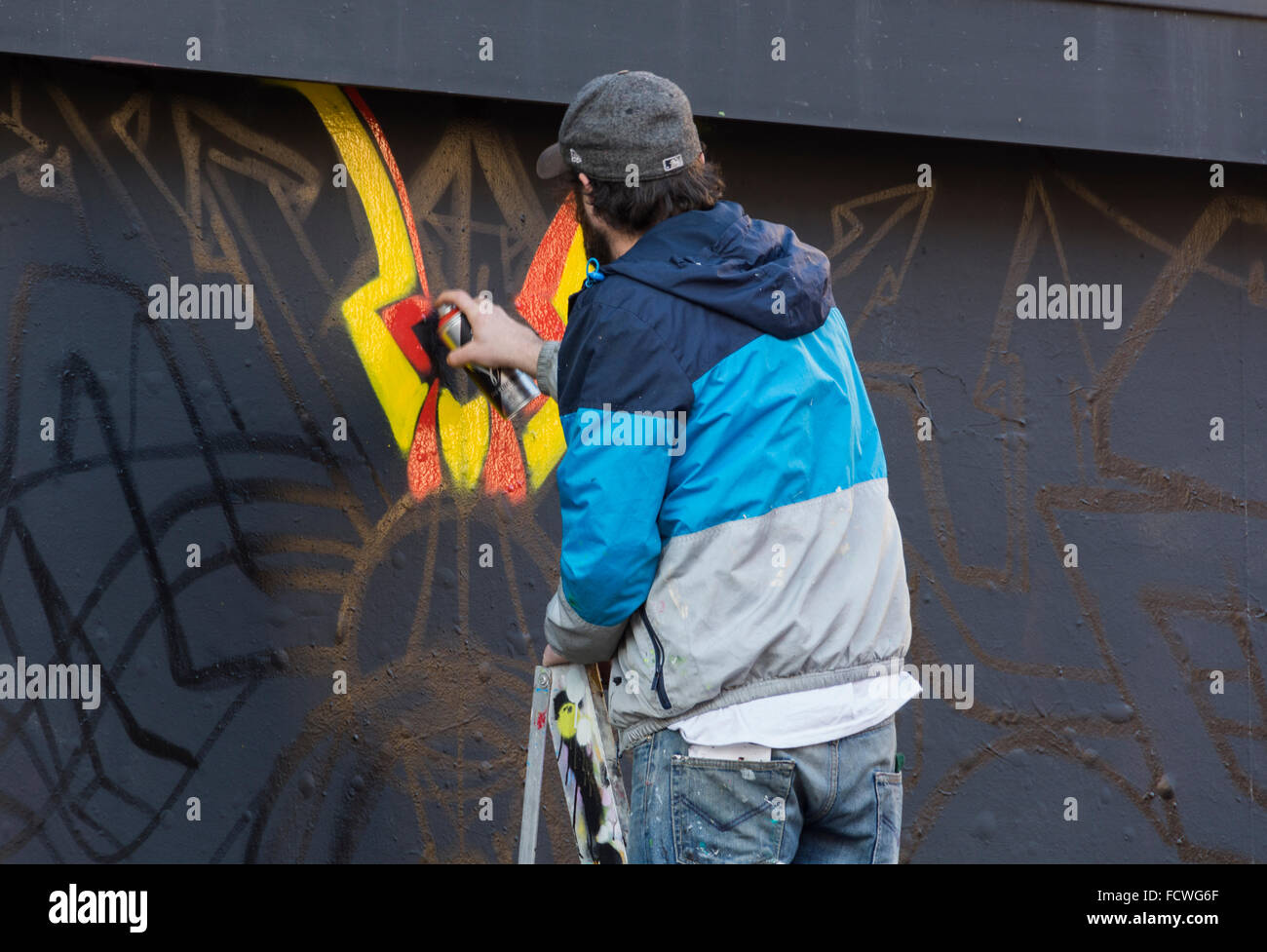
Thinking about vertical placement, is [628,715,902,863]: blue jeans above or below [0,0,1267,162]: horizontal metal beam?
below

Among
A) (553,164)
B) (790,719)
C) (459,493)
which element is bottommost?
(790,719)

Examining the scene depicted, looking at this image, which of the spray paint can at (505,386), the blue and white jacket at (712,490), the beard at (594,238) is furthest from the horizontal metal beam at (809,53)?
the blue and white jacket at (712,490)

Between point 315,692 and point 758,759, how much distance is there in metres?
1.69

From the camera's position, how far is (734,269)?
2326mm

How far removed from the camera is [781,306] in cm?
231

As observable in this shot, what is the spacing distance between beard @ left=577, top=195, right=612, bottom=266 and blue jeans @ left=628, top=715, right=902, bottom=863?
885mm

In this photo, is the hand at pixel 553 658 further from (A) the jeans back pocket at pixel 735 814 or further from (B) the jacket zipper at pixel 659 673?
(A) the jeans back pocket at pixel 735 814

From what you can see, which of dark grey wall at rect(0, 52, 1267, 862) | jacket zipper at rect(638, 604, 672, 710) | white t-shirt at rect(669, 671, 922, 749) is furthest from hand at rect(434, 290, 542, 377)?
white t-shirt at rect(669, 671, 922, 749)

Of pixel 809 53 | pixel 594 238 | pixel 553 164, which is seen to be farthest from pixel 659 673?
pixel 809 53

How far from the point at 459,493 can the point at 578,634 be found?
1352 millimetres

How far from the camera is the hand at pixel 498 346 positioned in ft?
10.3

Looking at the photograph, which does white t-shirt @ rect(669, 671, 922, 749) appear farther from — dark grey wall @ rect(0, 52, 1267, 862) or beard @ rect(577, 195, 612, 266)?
dark grey wall @ rect(0, 52, 1267, 862)

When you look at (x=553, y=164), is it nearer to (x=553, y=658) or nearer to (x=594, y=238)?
(x=594, y=238)

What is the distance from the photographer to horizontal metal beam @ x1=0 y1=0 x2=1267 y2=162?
10.6ft
